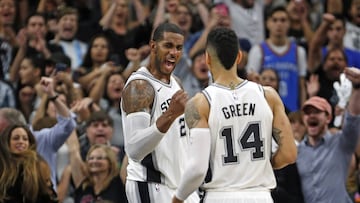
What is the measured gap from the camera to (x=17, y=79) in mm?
17234

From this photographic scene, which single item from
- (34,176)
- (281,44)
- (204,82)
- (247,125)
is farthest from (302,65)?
(247,125)

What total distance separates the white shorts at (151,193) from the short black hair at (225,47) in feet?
5.60

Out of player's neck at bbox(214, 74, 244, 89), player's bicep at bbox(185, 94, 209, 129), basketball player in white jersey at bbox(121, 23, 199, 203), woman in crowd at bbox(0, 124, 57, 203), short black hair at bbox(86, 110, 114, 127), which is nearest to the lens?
player's bicep at bbox(185, 94, 209, 129)

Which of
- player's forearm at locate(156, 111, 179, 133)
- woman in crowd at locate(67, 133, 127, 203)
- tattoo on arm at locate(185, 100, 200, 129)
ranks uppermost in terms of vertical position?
tattoo on arm at locate(185, 100, 200, 129)

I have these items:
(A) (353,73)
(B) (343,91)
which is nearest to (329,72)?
(B) (343,91)

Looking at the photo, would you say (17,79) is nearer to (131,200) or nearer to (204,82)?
(204,82)

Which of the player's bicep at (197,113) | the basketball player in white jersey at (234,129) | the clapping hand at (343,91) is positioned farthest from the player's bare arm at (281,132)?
the clapping hand at (343,91)

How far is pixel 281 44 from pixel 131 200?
6814 mm

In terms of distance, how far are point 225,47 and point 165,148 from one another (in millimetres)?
1539

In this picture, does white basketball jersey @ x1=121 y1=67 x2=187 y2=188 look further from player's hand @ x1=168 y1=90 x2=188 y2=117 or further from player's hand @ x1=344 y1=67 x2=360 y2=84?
player's hand @ x1=344 y1=67 x2=360 y2=84

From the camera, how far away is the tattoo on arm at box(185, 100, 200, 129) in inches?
365

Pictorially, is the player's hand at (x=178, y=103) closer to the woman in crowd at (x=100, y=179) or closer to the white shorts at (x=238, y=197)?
the white shorts at (x=238, y=197)

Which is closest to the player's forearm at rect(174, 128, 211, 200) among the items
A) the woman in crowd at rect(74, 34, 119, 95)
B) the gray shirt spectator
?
the gray shirt spectator

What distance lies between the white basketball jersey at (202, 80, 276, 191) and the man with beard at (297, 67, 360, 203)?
297 centimetres
